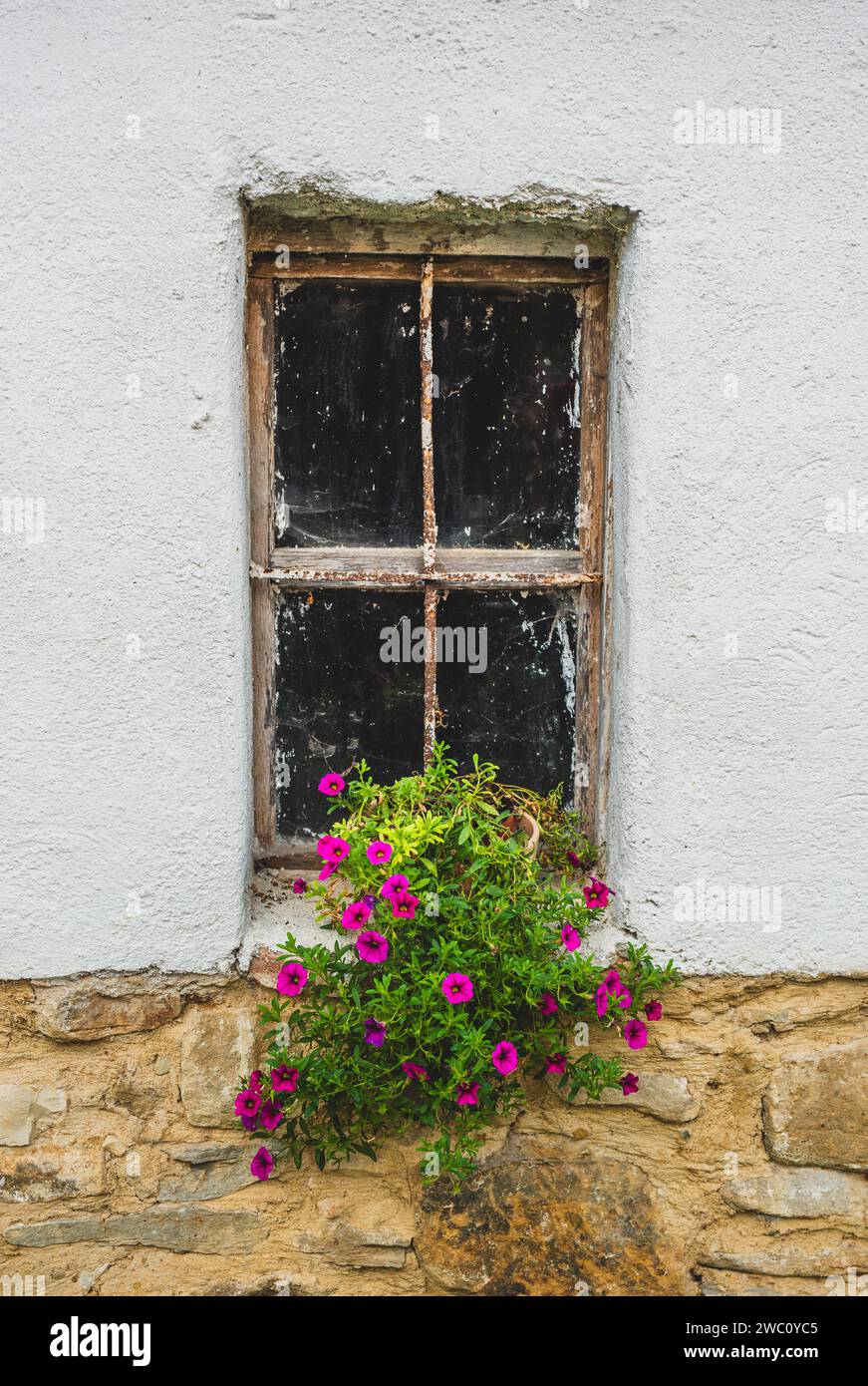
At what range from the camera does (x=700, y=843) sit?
1.97 metres

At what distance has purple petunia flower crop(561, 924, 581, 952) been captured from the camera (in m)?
1.86

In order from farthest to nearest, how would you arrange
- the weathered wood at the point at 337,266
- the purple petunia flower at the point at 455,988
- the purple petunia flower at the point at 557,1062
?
the weathered wood at the point at 337,266
the purple petunia flower at the point at 557,1062
the purple petunia flower at the point at 455,988

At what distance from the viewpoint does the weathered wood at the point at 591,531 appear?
208 centimetres

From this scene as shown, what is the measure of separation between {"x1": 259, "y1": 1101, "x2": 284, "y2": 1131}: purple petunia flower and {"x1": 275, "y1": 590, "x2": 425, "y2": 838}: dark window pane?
0.54 meters

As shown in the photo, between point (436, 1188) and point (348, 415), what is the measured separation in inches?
60.2

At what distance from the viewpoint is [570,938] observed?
6.14 feet

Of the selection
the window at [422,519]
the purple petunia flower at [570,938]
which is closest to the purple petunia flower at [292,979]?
the window at [422,519]

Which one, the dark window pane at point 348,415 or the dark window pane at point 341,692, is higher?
the dark window pane at point 348,415

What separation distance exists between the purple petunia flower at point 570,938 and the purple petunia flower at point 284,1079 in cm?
55

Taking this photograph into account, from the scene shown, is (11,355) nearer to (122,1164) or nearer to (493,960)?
(493,960)

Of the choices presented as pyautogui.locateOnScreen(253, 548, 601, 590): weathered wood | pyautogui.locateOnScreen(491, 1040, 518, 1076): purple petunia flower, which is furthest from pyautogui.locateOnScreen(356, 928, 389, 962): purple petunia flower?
pyautogui.locateOnScreen(253, 548, 601, 590): weathered wood

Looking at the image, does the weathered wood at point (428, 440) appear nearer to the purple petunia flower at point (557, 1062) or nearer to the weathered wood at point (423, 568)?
the weathered wood at point (423, 568)

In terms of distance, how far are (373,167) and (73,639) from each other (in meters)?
1.02

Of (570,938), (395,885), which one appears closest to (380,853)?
(395,885)
